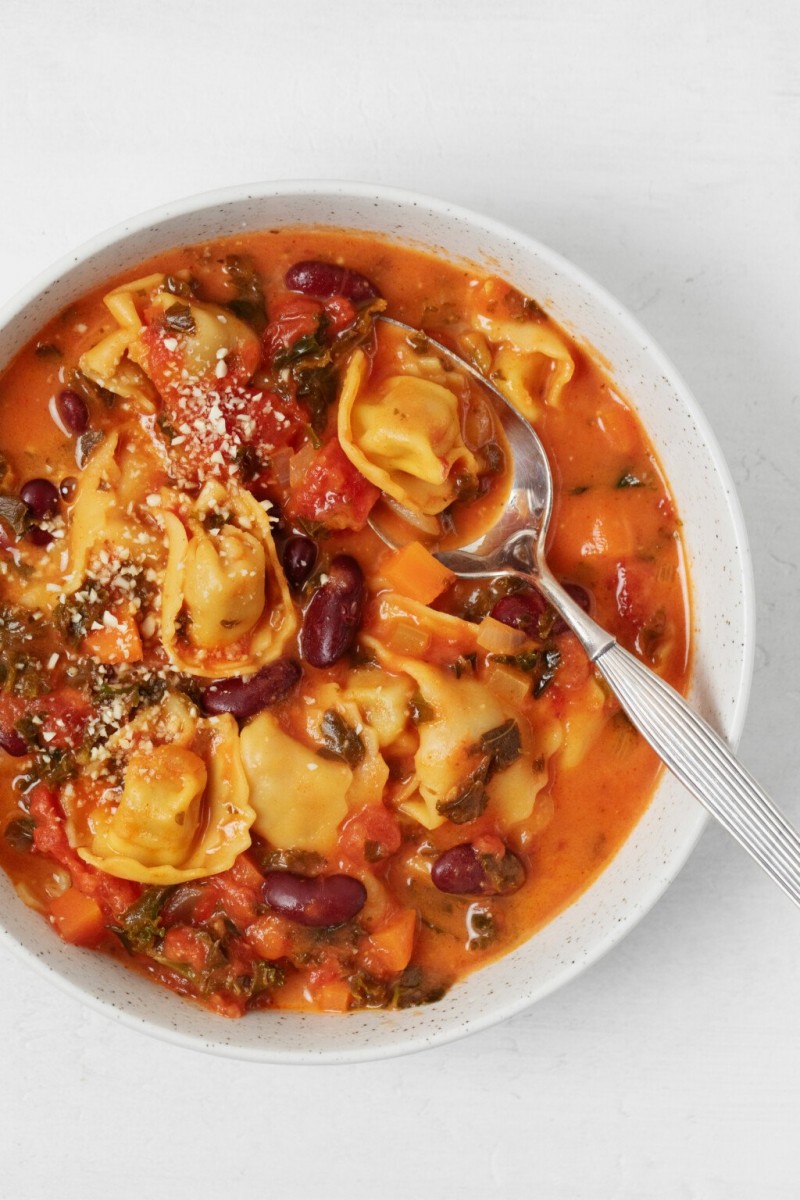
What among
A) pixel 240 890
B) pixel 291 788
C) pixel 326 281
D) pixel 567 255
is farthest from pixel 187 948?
pixel 567 255

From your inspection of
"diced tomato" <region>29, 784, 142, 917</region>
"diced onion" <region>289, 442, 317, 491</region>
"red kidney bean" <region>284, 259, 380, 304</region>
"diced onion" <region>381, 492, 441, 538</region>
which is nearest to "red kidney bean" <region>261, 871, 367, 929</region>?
"diced tomato" <region>29, 784, 142, 917</region>

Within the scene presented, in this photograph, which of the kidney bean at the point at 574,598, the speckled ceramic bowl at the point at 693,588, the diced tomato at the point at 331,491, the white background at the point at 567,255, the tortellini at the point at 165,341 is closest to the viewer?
the speckled ceramic bowl at the point at 693,588

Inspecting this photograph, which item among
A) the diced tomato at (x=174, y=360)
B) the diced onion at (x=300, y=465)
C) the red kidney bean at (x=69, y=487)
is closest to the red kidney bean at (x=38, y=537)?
the red kidney bean at (x=69, y=487)

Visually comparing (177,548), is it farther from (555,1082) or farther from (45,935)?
(555,1082)

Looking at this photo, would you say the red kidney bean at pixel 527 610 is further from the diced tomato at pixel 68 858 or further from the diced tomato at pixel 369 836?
the diced tomato at pixel 68 858

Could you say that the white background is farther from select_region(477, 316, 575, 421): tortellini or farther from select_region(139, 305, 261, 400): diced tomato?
select_region(139, 305, 261, 400): diced tomato

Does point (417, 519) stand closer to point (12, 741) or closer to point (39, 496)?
point (39, 496)
